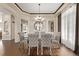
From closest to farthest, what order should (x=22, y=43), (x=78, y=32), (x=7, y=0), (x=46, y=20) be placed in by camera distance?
(x=7, y=0), (x=78, y=32), (x=22, y=43), (x=46, y=20)

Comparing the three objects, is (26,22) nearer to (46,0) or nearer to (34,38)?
(34,38)

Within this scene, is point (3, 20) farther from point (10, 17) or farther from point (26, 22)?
point (26, 22)

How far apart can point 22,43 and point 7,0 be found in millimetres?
5350

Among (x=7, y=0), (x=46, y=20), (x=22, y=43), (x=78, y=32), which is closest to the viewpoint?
(x=7, y=0)

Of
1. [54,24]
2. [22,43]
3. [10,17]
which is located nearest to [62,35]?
[54,24]

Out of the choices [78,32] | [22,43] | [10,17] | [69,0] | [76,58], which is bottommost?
[22,43]

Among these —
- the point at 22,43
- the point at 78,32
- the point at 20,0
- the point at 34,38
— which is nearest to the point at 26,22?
the point at 22,43

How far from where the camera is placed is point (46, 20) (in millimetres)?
9000

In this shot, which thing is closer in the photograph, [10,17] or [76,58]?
[76,58]

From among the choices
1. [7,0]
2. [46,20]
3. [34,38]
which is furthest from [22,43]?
[7,0]

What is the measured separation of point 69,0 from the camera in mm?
1704

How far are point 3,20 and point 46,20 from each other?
3.78 metres

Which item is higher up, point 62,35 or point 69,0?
point 69,0

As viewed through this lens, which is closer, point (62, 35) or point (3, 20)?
point (62, 35)
